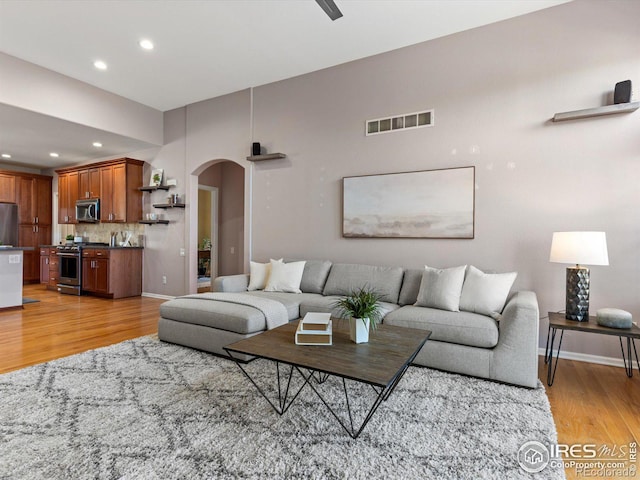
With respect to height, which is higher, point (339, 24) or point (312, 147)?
point (339, 24)

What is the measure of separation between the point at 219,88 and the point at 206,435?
189 inches

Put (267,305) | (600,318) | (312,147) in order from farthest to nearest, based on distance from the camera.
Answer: (312,147), (267,305), (600,318)

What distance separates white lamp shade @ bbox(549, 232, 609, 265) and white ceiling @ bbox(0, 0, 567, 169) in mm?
2260

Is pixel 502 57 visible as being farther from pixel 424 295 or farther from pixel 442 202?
pixel 424 295

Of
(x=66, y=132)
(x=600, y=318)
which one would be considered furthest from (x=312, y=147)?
(x=66, y=132)

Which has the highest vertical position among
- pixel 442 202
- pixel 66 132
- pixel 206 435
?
pixel 66 132

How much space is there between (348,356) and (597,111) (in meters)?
3.09

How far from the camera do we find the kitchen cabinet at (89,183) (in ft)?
22.1

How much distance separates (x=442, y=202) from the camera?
12.3 feet

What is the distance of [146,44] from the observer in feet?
13.0

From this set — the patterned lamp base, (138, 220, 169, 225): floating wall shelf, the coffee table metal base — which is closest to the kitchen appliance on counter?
(138, 220, 169, 225): floating wall shelf

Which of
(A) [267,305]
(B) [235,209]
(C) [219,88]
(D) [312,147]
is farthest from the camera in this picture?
(B) [235,209]

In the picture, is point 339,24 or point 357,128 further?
point 357,128

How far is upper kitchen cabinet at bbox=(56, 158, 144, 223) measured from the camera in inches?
246
